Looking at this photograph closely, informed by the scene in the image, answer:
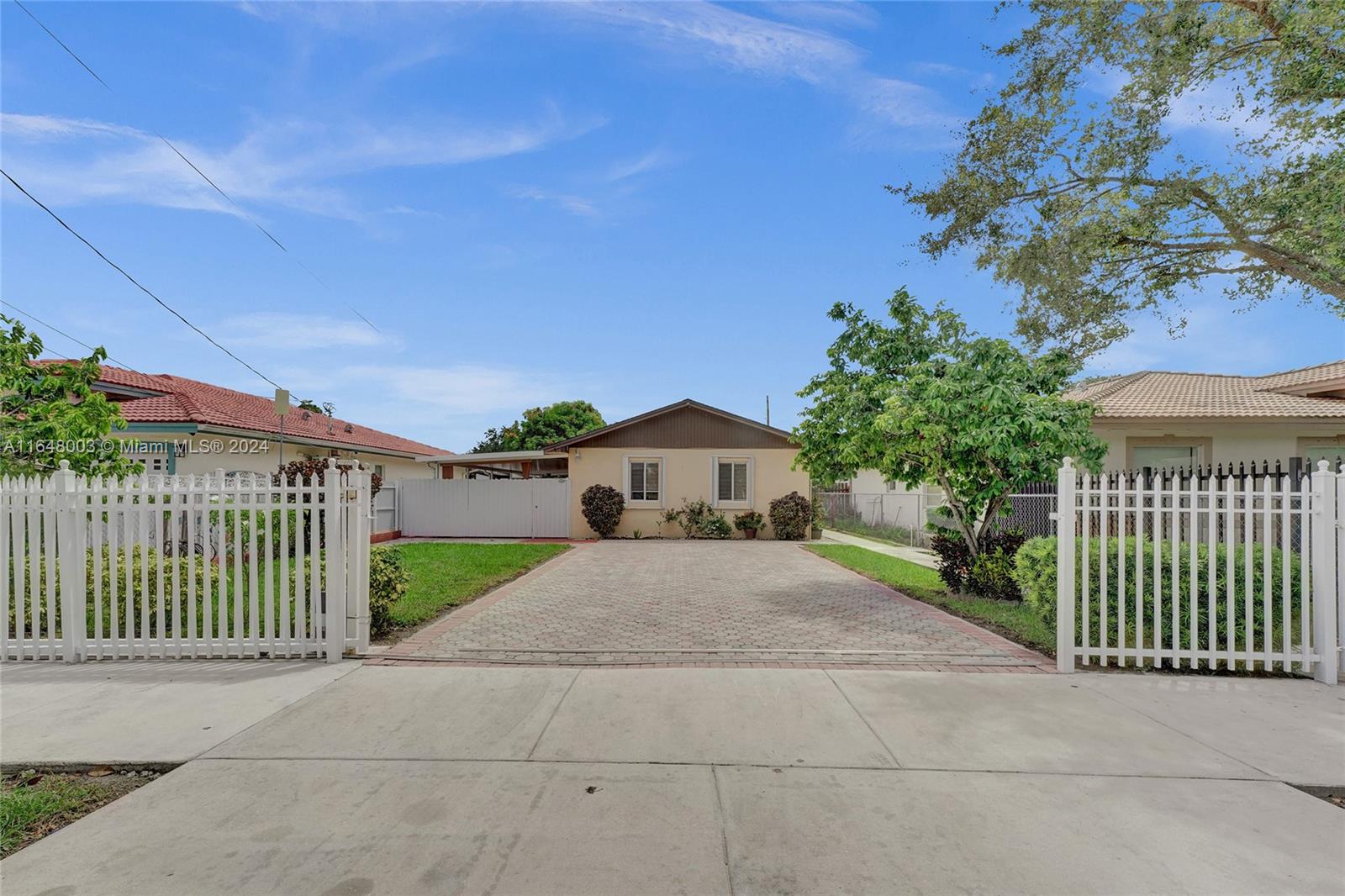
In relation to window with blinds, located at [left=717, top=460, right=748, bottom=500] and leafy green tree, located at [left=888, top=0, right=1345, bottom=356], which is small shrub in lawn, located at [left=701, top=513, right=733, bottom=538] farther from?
leafy green tree, located at [left=888, top=0, right=1345, bottom=356]

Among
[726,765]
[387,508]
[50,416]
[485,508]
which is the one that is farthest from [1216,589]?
[387,508]

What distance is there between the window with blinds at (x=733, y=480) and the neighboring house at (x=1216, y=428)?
9500 millimetres

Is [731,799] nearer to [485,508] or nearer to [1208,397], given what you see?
[1208,397]

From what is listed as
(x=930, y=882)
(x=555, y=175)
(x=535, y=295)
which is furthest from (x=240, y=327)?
(x=930, y=882)

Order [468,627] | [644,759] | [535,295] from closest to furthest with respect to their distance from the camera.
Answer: [644,759] < [468,627] < [535,295]

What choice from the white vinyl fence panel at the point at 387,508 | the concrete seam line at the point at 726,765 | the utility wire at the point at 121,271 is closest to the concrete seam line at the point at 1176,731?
the concrete seam line at the point at 726,765

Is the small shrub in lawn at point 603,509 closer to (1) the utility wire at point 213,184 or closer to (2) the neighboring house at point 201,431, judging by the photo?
(2) the neighboring house at point 201,431

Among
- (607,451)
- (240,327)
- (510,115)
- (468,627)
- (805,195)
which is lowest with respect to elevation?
(468,627)

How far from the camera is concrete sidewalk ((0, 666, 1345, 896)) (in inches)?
106

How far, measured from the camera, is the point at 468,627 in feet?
24.3

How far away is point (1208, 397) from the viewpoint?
15469 millimetres

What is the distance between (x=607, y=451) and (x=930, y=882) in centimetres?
1791

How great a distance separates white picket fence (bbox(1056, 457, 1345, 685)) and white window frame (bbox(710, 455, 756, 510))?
13819 millimetres

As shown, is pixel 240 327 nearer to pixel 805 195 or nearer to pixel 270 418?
pixel 270 418
